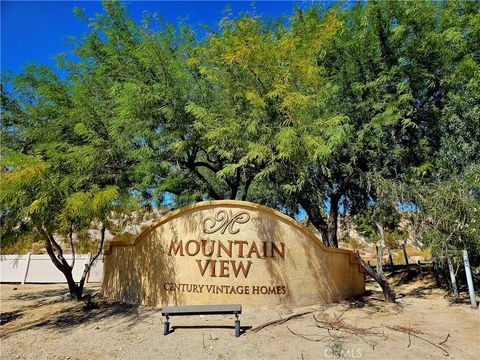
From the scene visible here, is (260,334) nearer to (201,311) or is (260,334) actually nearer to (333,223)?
(201,311)

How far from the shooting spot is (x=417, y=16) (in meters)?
10.6

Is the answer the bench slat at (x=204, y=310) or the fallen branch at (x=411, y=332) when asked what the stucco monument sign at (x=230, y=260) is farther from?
the fallen branch at (x=411, y=332)

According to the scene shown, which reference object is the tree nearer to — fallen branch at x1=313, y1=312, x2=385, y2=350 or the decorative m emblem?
the decorative m emblem

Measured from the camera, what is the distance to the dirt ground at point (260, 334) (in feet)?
20.8

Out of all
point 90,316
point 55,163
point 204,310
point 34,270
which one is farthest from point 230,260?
point 34,270

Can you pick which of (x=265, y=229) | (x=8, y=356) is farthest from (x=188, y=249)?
(x=8, y=356)

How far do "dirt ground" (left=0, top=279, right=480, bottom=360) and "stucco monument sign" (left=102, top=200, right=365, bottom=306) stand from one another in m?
0.50

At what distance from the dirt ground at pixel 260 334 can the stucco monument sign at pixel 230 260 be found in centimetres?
50

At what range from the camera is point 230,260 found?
920 cm

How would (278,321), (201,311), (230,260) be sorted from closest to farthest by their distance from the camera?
(201,311) < (278,321) < (230,260)

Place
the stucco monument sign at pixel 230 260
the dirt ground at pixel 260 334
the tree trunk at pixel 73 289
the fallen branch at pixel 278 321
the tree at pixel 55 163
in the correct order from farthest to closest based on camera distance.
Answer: the tree trunk at pixel 73 289 → the stucco monument sign at pixel 230 260 → the tree at pixel 55 163 → the fallen branch at pixel 278 321 → the dirt ground at pixel 260 334

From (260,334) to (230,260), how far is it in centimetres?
239

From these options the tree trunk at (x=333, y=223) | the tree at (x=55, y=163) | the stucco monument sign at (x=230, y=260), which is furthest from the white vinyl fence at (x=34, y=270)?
the tree trunk at (x=333, y=223)

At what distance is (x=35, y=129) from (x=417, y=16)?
12579 millimetres
